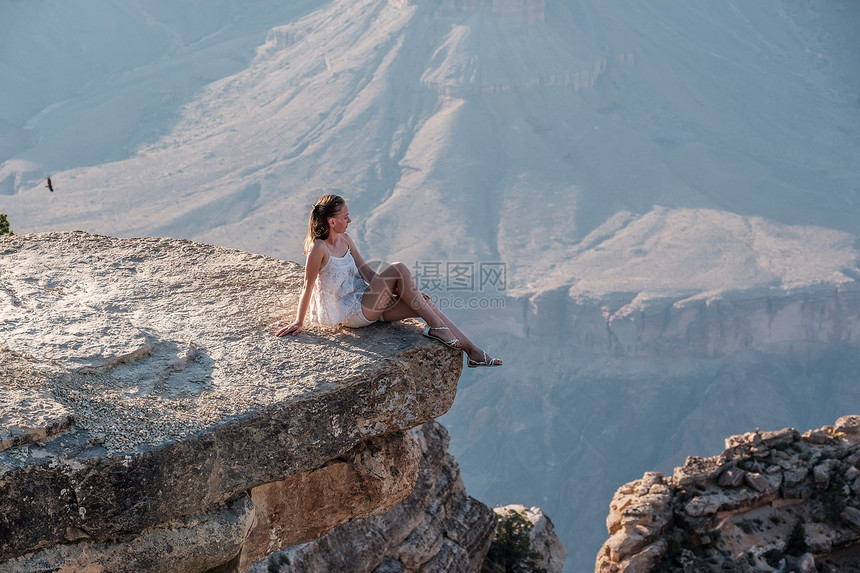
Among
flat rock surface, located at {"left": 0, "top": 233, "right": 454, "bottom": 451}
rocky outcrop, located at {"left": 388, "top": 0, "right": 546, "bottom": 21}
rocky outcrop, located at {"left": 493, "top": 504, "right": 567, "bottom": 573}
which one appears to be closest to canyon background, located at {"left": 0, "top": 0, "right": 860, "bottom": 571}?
rocky outcrop, located at {"left": 388, "top": 0, "right": 546, "bottom": 21}

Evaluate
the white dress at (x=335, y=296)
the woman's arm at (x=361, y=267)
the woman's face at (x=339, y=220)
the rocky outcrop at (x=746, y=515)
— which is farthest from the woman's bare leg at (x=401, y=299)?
the rocky outcrop at (x=746, y=515)

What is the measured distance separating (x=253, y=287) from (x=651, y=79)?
197 metres

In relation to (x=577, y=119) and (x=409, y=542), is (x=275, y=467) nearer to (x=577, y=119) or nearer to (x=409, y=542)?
(x=409, y=542)

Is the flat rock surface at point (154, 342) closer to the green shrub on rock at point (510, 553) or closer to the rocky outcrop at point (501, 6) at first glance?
the green shrub on rock at point (510, 553)

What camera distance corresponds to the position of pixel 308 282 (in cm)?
902

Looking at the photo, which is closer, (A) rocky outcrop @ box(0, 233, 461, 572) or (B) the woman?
(A) rocky outcrop @ box(0, 233, 461, 572)

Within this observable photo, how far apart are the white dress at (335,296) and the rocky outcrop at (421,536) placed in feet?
28.1

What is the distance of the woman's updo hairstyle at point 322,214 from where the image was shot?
915 cm

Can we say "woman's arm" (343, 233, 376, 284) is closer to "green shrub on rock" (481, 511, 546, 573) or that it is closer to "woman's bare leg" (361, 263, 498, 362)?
"woman's bare leg" (361, 263, 498, 362)

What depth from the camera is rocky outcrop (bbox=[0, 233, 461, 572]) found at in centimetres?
676

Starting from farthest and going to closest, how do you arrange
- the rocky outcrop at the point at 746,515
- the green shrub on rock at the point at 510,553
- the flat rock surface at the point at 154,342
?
the rocky outcrop at the point at 746,515 → the green shrub on rock at the point at 510,553 → the flat rock surface at the point at 154,342

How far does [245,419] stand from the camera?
738 cm

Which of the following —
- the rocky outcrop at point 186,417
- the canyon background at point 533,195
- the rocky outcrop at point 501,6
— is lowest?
the rocky outcrop at point 186,417

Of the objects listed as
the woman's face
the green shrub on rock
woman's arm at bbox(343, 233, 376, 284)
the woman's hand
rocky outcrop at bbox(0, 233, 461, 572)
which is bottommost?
the green shrub on rock
